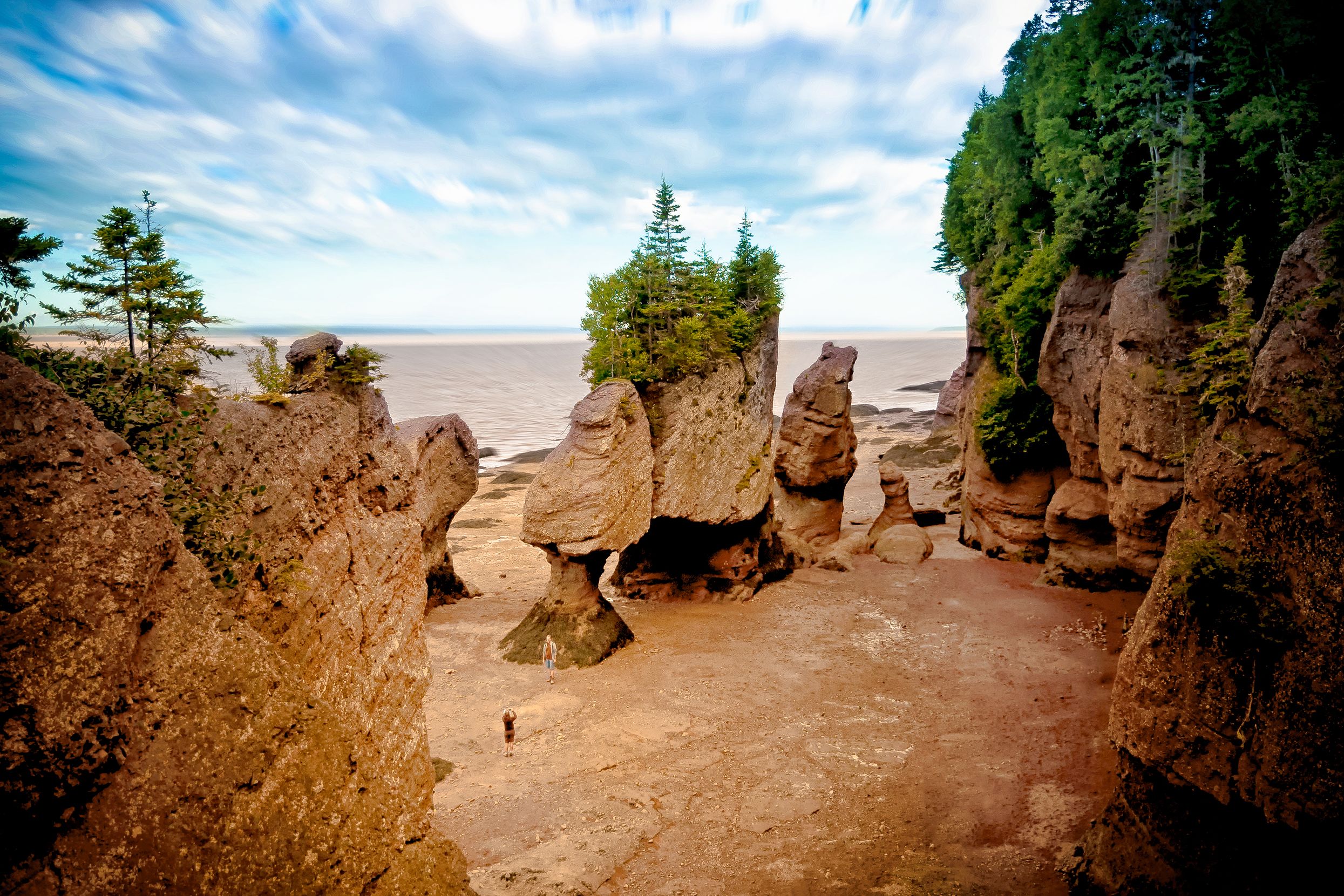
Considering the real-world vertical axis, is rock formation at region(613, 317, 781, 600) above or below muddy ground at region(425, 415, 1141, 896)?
above

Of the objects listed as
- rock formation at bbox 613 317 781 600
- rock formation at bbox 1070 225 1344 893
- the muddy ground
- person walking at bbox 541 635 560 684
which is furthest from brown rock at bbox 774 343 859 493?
rock formation at bbox 1070 225 1344 893

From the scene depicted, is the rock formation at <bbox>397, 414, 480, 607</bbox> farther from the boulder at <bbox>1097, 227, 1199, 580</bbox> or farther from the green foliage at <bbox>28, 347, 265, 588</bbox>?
the boulder at <bbox>1097, 227, 1199, 580</bbox>

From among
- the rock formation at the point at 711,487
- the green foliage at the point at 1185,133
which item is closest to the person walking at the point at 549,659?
the rock formation at the point at 711,487

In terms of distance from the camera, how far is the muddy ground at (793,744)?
1119 centimetres

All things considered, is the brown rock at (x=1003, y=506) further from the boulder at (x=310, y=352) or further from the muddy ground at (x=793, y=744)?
the boulder at (x=310, y=352)

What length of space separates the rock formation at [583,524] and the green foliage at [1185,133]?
13778 mm

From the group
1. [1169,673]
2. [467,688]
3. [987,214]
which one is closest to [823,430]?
[987,214]

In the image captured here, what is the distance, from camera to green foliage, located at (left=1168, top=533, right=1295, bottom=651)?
26.6 ft

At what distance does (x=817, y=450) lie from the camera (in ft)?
99.8

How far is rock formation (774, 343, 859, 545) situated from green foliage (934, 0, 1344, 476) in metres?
8.57

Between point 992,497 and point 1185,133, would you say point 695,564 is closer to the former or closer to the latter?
point 992,497

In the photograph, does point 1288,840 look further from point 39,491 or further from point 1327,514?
point 39,491

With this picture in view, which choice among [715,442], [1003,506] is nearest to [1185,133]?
[1003,506]

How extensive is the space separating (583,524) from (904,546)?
14.8 m
